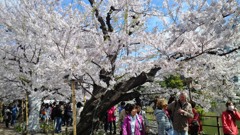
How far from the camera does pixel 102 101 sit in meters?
6.23

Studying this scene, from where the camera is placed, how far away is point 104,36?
675 cm

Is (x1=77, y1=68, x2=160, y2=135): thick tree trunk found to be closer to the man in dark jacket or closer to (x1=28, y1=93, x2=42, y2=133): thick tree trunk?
the man in dark jacket

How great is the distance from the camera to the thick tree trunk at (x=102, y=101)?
5.96 m

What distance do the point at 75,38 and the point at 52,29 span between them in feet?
1.95

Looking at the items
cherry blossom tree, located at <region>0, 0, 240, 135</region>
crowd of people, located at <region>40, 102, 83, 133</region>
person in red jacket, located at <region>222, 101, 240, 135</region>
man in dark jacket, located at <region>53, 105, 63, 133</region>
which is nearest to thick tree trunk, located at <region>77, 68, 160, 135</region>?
cherry blossom tree, located at <region>0, 0, 240, 135</region>

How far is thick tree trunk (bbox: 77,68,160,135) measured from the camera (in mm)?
5961

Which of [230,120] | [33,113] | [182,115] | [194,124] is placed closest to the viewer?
[182,115]

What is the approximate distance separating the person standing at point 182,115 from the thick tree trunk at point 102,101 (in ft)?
3.78

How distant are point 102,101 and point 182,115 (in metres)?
2.17

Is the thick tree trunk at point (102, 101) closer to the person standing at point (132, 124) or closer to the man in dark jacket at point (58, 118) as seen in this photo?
the person standing at point (132, 124)

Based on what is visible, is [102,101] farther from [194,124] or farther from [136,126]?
[194,124]

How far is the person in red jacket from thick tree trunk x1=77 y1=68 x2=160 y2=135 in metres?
1.92

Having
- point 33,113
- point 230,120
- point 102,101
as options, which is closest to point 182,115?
point 230,120

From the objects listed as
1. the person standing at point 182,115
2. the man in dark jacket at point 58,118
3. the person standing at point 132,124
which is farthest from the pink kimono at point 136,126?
the man in dark jacket at point 58,118
